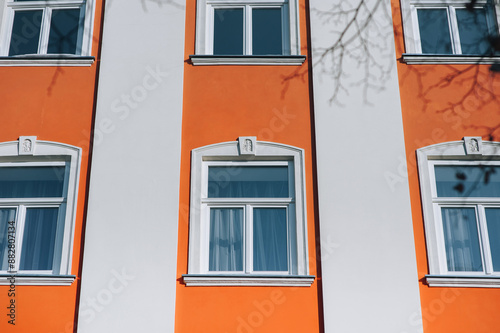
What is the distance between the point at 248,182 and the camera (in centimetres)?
774

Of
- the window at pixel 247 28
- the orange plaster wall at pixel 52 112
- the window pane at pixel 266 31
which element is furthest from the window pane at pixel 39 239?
the window pane at pixel 266 31

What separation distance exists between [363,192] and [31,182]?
13.3ft

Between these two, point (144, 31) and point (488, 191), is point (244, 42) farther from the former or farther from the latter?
point (488, 191)

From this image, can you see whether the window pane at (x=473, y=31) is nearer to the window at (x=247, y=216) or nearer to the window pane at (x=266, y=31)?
the window pane at (x=266, y=31)

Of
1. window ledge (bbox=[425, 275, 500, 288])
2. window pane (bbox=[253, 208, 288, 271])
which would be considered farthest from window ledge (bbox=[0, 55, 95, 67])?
window ledge (bbox=[425, 275, 500, 288])

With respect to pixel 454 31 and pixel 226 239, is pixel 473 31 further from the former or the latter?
pixel 226 239

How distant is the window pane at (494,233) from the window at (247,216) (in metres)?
2.21

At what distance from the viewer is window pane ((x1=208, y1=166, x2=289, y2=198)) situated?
7.68 metres

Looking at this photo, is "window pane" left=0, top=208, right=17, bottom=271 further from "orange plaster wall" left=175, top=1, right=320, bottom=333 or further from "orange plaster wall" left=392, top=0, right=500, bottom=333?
"orange plaster wall" left=392, top=0, right=500, bottom=333

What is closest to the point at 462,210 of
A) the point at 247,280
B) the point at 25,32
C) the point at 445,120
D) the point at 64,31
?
the point at 445,120

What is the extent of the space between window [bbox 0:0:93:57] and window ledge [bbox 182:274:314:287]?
345 centimetres

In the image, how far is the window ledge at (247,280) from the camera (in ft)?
23.2

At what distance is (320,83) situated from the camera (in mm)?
7969

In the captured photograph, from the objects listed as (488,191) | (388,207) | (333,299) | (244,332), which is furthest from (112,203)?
(488,191)
